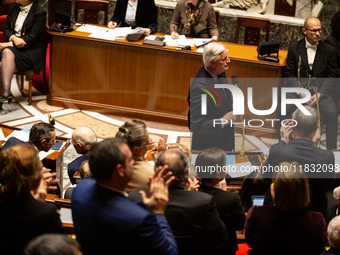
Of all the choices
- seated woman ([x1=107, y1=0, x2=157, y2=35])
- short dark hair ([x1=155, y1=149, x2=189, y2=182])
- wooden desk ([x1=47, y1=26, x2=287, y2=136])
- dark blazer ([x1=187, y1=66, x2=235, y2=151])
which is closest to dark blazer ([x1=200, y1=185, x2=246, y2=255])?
short dark hair ([x1=155, y1=149, x2=189, y2=182])

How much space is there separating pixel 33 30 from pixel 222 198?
4.20 meters

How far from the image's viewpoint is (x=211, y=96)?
3236 mm

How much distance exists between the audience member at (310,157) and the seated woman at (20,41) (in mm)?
3870

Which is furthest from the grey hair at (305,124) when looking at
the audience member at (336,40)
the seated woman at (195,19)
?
the seated woman at (195,19)

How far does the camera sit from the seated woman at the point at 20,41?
5.38 m

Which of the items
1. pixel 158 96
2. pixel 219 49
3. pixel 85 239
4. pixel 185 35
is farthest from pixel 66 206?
pixel 185 35

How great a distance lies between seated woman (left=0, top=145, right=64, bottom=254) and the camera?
5.74 feet

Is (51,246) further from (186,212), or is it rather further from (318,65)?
(318,65)

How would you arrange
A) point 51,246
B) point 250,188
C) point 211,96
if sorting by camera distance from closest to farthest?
point 51,246 < point 250,188 < point 211,96

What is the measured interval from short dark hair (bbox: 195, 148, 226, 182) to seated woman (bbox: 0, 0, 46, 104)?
3.90m

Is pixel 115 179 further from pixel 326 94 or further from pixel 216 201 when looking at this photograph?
pixel 326 94

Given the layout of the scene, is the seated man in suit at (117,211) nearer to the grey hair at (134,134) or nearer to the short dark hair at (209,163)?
the short dark hair at (209,163)

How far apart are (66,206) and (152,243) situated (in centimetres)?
93

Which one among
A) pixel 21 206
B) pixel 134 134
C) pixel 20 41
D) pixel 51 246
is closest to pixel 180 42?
pixel 20 41
